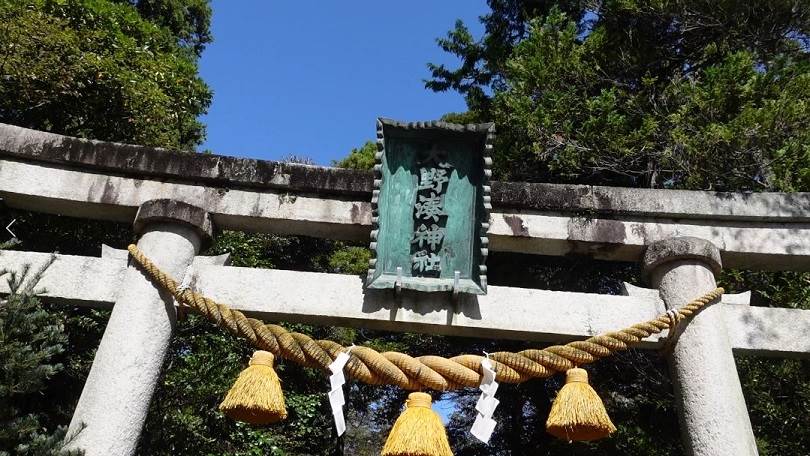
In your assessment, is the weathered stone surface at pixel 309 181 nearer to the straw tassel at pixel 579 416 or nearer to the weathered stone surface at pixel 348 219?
the weathered stone surface at pixel 348 219

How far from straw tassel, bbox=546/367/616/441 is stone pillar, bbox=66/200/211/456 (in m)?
2.55

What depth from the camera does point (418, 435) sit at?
3244 millimetres

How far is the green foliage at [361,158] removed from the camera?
14.0m

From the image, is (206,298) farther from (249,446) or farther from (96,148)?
(249,446)

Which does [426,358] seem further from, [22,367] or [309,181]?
[22,367]

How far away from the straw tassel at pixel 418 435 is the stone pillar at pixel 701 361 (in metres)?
1.68

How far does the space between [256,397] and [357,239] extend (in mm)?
1578

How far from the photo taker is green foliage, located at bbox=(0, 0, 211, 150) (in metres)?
7.75

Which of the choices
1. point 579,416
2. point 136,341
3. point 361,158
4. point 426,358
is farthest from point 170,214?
point 361,158

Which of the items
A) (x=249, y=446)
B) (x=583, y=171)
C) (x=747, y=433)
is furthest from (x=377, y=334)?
(x=747, y=433)

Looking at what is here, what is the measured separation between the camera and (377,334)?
435 inches

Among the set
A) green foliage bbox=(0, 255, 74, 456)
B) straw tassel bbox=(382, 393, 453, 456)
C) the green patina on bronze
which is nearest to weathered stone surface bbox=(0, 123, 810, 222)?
the green patina on bronze

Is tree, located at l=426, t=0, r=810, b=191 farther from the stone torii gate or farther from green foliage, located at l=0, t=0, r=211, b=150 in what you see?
green foliage, located at l=0, t=0, r=211, b=150

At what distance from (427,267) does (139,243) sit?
6.83 feet
